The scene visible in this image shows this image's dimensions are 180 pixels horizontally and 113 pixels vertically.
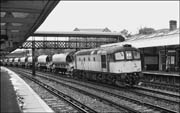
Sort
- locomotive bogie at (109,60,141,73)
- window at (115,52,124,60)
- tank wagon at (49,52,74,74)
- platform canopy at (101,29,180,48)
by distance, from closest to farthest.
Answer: locomotive bogie at (109,60,141,73), window at (115,52,124,60), platform canopy at (101,29,180,48), tank wagon at (49,52,74,74)

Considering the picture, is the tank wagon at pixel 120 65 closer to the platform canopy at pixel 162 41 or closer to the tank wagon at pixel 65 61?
the platform canopy at pixel 162 41

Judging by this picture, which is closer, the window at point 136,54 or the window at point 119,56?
the window at point 119,56

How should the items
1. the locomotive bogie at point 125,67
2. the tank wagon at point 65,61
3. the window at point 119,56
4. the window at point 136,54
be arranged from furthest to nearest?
the tank wagon at point 65,61
the window at point 136,54
the window at point 119,56
the locomotive bogie at point 125,67

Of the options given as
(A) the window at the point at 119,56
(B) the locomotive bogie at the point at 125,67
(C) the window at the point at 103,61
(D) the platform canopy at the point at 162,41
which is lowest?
(B) the locomotive bogie at the point at 125,67

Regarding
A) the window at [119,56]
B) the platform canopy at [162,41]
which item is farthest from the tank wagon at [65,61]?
the window at [119,56]

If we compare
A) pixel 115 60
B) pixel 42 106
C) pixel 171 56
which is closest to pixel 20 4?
pixel 42 106

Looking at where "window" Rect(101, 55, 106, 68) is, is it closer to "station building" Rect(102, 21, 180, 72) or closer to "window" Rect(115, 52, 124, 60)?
"window" Rect(115, 52, 124, 60)

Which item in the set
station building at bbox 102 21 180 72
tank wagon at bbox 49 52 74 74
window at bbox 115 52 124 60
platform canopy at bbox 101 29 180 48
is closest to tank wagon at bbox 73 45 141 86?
window at bbox 115 52 124 60

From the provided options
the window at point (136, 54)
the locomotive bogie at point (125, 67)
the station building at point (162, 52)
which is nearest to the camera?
the locomotive bogie at point (125, 67)

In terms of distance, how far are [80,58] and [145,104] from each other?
47.7 ft

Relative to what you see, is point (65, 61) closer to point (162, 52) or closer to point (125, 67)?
point (162, 52)

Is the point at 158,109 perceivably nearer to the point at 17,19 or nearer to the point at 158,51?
the point at 17,19

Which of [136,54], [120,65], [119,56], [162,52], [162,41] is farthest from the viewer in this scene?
[162,52]

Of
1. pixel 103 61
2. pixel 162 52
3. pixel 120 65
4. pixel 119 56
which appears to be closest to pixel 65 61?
pixel 162 52
